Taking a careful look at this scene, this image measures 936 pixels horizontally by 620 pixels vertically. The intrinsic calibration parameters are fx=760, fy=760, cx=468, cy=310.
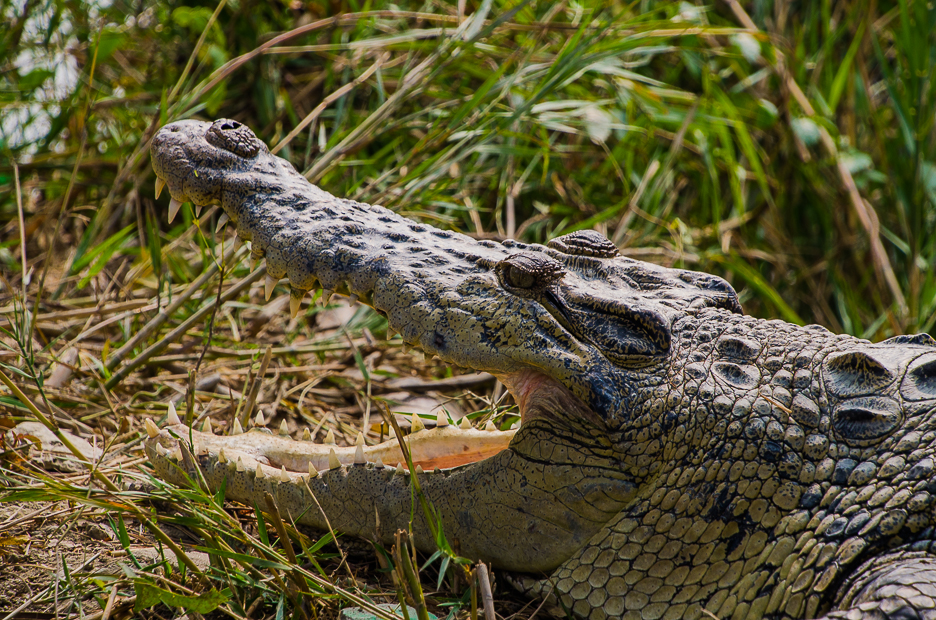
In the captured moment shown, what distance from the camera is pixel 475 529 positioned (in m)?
2.06

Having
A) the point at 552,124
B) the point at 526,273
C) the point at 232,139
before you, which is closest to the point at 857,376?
the point at 526,273

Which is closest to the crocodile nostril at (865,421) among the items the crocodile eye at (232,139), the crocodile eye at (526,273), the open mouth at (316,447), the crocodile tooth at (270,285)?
the crocodile eye at (526,273)

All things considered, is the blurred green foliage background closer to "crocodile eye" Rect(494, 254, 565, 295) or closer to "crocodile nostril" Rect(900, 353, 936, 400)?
"crocodile eye" Rect(494, 254, 565, 295)

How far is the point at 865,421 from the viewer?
6.24 feet

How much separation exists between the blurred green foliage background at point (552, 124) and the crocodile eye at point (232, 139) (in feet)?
3.58

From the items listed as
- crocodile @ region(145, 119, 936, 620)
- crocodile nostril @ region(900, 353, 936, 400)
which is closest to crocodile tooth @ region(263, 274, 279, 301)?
crocodile @ region(145, 119, 936, 620)

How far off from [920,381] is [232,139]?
2057 mm

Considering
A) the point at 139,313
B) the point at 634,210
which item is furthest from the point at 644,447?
the point at 634,210

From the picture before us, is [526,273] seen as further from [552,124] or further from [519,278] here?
[552,124]

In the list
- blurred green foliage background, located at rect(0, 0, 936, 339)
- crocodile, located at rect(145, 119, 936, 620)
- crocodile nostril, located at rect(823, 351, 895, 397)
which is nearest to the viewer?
crocodile, located at rect(145, 119, 936, 620)

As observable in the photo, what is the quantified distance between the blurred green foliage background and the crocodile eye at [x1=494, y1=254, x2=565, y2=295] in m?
1.46

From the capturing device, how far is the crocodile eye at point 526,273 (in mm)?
2125

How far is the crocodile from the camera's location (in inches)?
72.6

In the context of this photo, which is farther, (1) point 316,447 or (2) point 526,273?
(1) point 316,447
